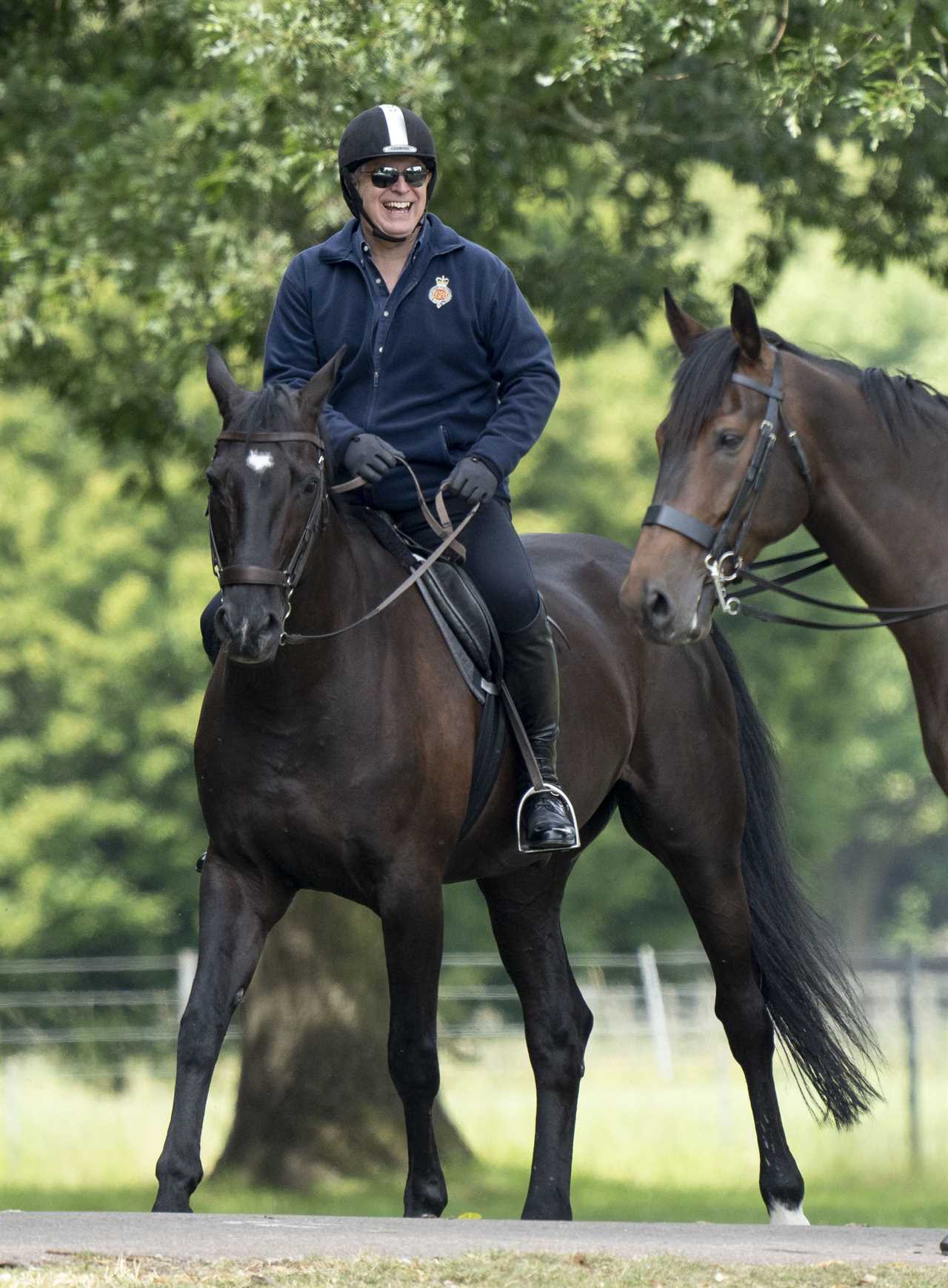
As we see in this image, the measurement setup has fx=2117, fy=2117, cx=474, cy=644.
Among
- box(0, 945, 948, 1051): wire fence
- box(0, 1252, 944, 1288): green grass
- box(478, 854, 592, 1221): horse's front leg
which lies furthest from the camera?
box(0, 945, 948, 1051): wire fence

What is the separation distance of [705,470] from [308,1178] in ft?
24.9

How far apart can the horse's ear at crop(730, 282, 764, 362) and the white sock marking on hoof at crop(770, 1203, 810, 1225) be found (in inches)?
142

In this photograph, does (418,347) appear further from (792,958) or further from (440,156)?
(440,156)

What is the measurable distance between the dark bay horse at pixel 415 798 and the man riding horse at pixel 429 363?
253mm

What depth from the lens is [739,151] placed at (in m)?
13.3

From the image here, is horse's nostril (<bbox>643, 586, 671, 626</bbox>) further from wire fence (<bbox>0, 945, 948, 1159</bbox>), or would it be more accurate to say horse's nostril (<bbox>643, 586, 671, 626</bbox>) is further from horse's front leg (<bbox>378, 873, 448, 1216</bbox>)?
wire fence (<bbox>0, 945, 948, 1159</bbox>)

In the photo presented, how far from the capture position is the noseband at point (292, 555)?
6.37 meters

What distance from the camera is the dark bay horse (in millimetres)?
6586

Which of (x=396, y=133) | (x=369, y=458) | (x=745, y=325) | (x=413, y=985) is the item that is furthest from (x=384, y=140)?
(x=413, y=985)

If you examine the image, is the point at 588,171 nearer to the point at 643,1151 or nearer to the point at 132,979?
the point at 643,1151

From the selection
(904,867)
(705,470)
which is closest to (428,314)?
(705,470)

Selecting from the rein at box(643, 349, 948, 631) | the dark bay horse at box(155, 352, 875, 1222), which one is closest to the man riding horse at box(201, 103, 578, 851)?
the dark bay horse at box(155, 352, 875, 1222)

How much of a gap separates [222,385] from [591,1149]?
11.0m

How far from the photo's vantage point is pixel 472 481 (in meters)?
7.09
